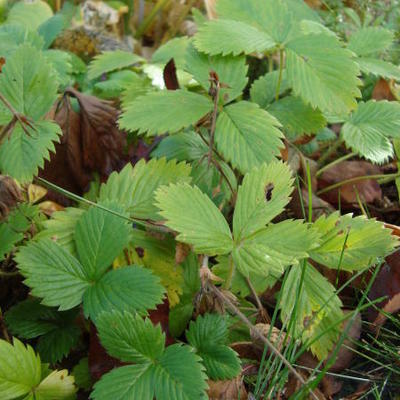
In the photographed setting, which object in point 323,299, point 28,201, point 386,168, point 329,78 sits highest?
point 329,78

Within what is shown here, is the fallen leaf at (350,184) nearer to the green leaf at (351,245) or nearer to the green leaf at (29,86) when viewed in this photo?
the green leaf at (351,245)

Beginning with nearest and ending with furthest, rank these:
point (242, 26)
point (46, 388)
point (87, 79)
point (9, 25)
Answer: point (46, 388) → point (242, 26) → point (9, 25) → point (87, 79)

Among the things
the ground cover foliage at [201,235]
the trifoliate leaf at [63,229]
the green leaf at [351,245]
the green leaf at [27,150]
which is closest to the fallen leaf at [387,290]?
the ground cover foliage at [201,235]

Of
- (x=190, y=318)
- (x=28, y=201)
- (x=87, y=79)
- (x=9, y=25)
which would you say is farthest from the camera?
(x=87, y=79)

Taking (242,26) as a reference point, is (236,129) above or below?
Result: below

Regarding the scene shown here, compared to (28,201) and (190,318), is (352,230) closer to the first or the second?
(190,318)

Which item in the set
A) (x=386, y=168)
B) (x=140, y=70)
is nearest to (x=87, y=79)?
(x=140, y=70)

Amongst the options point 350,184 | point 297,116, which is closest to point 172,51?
point 297,116

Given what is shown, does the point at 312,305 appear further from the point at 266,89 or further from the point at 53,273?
the point at 266,89

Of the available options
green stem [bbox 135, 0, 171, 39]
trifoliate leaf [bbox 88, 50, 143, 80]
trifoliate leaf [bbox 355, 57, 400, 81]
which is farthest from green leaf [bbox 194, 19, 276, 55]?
green stem [bbox 135, 0, 171, 39]
